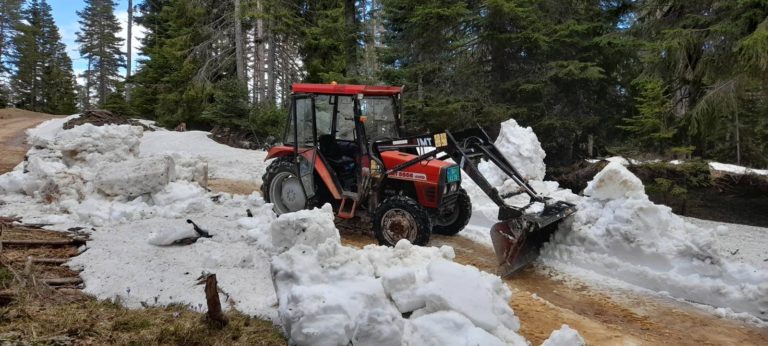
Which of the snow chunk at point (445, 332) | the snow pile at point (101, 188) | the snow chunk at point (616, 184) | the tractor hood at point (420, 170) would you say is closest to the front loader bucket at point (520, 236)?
the snow chunk at point (616, 184)

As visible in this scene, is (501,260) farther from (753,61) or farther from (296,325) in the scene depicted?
(753,61)

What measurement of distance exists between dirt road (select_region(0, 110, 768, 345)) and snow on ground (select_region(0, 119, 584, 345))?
0.80 meters

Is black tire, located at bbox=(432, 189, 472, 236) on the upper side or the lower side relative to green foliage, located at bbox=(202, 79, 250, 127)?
lower

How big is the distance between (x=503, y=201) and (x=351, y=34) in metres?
13.5

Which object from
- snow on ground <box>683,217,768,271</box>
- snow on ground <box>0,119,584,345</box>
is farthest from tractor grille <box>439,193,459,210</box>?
snow on ground <box>683,217,768,271</box>

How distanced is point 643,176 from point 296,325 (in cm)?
900

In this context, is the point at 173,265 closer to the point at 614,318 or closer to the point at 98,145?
the point at 614,318

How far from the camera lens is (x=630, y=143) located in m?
11.9

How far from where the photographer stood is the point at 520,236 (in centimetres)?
528

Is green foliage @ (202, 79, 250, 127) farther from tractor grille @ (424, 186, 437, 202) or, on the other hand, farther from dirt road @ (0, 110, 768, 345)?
dirt road @ (0, 110, 768, 345)

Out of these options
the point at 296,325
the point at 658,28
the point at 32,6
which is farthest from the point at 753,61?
the point at 32,6

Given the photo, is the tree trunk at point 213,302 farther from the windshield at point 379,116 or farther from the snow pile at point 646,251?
the snow pile at point 646,251

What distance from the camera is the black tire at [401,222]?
5.72m

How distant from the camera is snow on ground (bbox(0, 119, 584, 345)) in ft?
10.5
